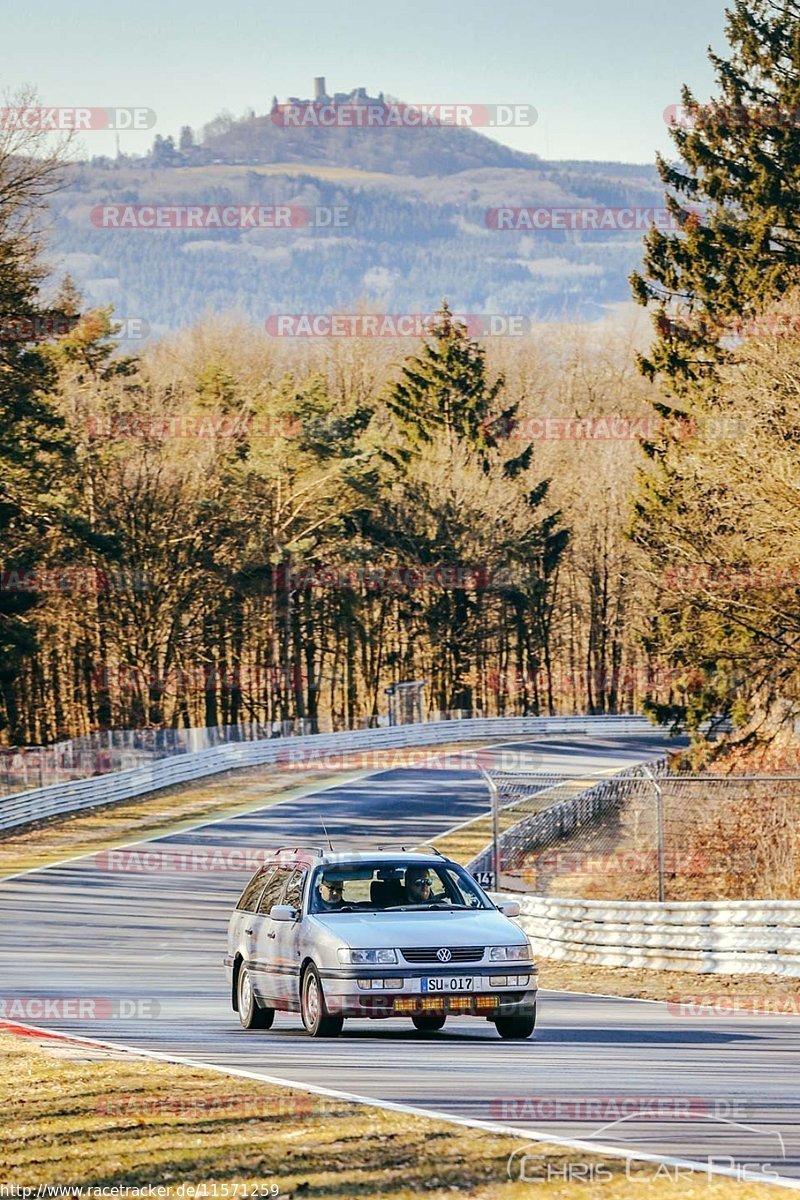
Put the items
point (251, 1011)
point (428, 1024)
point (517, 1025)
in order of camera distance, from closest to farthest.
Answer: point (517, 1025) → point (428, 1024) → point (251, 1011)

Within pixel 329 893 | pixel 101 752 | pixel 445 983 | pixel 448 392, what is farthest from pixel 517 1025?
pixel 448 392

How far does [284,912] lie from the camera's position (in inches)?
583

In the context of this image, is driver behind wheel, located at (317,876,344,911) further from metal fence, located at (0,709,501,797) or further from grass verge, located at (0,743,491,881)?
metal fence, located at (0,709,501,797)

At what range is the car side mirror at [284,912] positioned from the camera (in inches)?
583

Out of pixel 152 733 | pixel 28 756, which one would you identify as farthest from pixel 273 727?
pixel 28 756

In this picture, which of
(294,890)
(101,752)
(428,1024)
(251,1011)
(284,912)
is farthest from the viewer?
(101,752)

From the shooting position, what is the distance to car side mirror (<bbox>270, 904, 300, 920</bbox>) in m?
14.8

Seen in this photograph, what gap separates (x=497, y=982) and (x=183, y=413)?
6483 centimetres

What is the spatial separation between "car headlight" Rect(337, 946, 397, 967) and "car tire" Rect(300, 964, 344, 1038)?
17.5 inches

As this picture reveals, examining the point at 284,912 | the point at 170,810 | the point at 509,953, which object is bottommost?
the point at 170,810

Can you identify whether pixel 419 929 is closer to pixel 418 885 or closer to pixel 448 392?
pixel 418 885

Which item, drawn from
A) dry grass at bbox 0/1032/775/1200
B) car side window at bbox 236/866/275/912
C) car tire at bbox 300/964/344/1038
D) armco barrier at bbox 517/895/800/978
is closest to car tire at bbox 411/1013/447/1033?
car tire at bbox 300/964/344/1038

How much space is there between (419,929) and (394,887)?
1013 millimetres

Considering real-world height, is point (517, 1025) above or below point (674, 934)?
above
